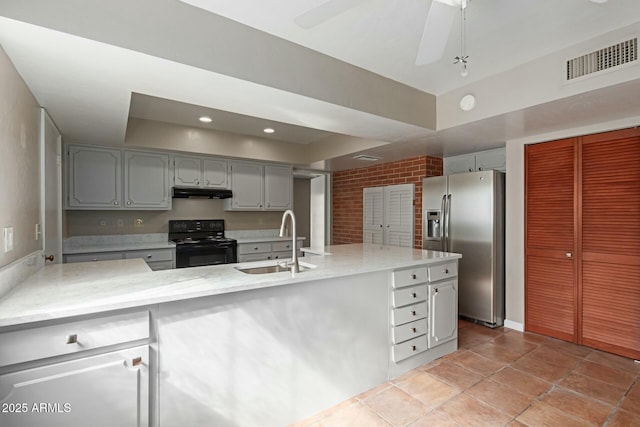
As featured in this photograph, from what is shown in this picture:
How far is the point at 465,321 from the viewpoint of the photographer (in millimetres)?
3705

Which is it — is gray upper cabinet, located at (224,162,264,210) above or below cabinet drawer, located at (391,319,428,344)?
above

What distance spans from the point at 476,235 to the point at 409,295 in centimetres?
162

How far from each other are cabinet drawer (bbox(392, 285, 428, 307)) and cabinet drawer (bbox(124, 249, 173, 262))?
2.92 metres

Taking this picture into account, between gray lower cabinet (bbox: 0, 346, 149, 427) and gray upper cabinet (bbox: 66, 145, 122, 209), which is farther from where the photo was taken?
gray upper cabinet (bbox: 66, 145, 122, 209)

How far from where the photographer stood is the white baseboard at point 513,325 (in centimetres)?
336

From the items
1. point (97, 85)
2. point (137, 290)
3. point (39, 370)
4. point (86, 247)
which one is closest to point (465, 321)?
point (137, 290)

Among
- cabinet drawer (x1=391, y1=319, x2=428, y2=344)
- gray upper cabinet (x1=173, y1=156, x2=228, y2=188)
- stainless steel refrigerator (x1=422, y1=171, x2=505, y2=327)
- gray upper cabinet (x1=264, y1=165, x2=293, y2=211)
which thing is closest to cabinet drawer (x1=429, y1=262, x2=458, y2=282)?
cabinet drawer (x1=391, y1=319, x2=428, y2=344)

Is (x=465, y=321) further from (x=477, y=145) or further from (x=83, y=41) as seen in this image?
(x=83, y=41)

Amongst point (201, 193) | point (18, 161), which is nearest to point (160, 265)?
point (201, 193)

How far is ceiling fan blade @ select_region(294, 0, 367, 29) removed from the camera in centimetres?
127

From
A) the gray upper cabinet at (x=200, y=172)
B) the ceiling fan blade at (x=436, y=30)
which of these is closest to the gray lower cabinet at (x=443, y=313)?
the ceiling fan blade at (x=436, y=30)

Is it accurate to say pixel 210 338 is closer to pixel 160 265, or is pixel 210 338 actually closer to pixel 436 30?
pixel 436 30

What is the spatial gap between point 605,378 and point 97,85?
409cm

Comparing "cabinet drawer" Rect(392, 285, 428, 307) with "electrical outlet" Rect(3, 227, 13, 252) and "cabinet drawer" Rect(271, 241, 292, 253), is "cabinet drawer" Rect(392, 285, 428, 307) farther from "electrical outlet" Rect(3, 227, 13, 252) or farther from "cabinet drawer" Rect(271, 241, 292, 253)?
"cabinet drawer" Rect(271, 241, 292, 253)
